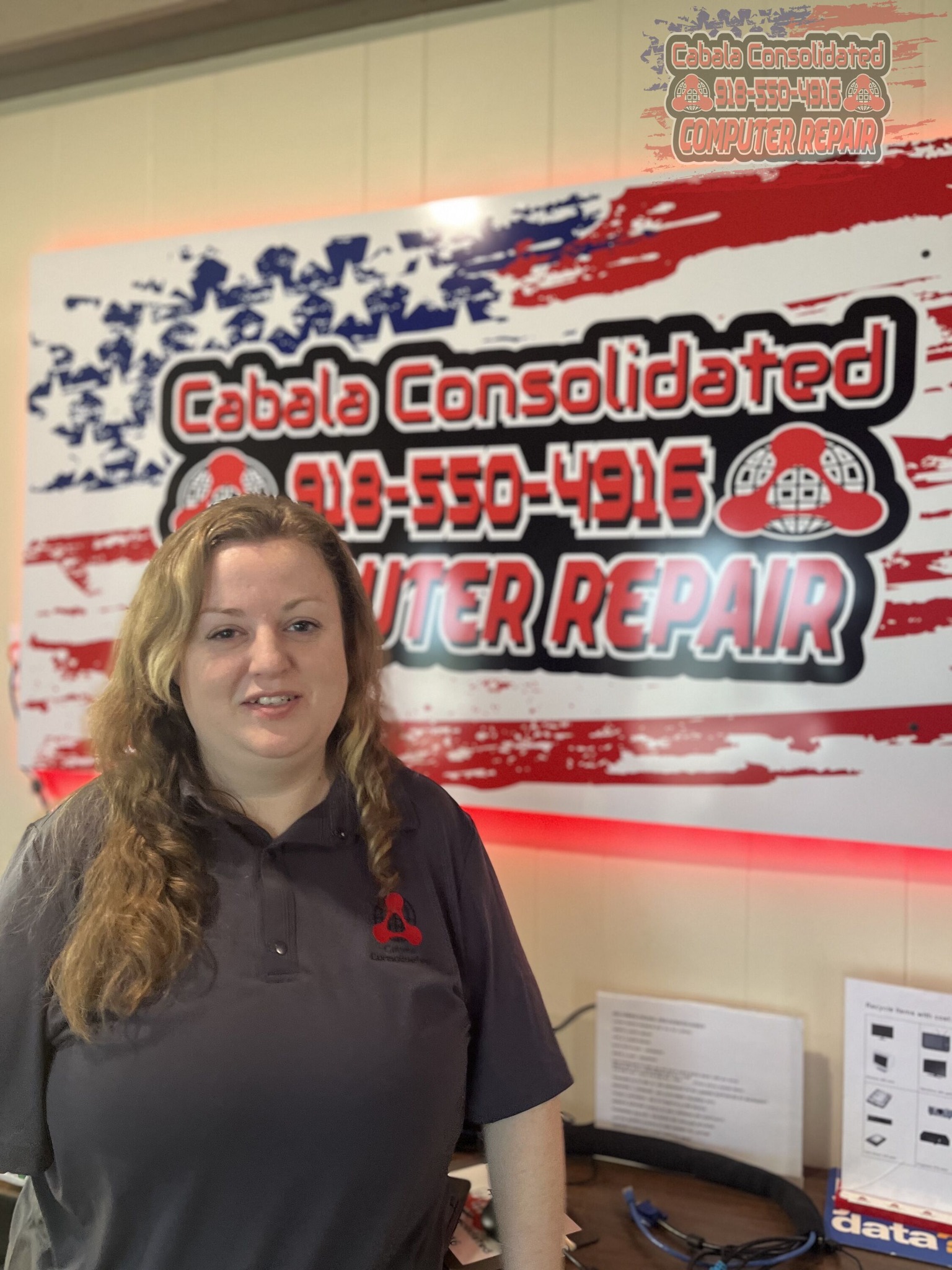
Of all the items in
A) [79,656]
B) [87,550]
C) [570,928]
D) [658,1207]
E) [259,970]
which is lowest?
Result: [658,1207]

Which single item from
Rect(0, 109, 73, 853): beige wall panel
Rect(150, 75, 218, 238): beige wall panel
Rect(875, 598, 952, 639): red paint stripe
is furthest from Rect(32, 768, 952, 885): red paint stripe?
Rect(150, 75, 218, 238): beige wall panel

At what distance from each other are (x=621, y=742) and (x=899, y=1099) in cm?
71

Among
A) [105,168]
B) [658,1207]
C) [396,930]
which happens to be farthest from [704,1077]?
[105,168]

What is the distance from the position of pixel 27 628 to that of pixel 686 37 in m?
1.81

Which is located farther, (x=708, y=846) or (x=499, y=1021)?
(x=708, y=846)

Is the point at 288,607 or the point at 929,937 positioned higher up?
the point at 288,607

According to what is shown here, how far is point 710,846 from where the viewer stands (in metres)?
1.91

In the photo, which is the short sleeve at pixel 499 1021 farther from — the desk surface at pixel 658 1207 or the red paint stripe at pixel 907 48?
the red paint stripe at pixel 907 48

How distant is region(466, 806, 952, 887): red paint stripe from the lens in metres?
1.78

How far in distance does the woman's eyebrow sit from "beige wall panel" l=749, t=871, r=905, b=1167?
94 cm

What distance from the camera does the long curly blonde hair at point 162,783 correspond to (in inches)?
50.2

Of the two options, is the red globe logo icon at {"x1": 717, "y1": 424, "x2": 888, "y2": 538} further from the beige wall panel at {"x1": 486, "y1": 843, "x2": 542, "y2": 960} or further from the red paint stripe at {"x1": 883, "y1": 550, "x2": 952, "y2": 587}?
the beige wall panel at {"x1": 486, "y1": 843, "x2": 542, "y2": 960}

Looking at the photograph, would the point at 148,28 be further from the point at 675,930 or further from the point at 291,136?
the point at 675,930

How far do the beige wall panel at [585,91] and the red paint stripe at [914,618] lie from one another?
3.08 feet
